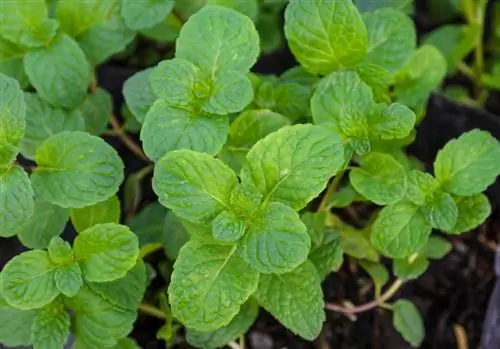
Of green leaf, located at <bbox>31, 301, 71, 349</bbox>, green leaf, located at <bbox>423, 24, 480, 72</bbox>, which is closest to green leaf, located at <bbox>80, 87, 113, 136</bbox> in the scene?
green leaf, located at <bbox>31, 301, 71, 349</bbox>

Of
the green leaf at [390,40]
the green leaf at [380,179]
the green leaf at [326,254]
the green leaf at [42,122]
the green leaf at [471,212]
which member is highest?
the green leaf at [390,40]

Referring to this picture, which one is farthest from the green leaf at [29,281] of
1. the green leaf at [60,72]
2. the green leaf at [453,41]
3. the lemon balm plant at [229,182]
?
the green leaf at [453,41]

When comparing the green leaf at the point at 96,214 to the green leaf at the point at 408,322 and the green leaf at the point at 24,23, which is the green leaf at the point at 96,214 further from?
the green leaf at the point at 408,322

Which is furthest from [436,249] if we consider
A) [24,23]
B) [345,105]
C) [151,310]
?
[24,23]

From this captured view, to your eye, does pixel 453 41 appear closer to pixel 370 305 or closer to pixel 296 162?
pixel 370 305

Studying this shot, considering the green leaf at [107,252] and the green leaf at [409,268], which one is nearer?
the green leaf at [107,252]

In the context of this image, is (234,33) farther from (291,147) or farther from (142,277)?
(142,277)

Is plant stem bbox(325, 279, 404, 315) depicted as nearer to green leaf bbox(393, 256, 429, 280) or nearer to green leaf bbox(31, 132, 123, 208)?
green leaf bbox(393, 256, 429, 280)

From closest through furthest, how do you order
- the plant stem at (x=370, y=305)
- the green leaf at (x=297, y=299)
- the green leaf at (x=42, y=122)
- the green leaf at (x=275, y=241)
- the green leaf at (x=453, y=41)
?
the green leaf at (x=275, y=241), the green leaf at (x=297, y=299), the green leaf at (x=42, y=122), the plant stem at (x=370, y=305), the green leaf at (x=453, y=41)
